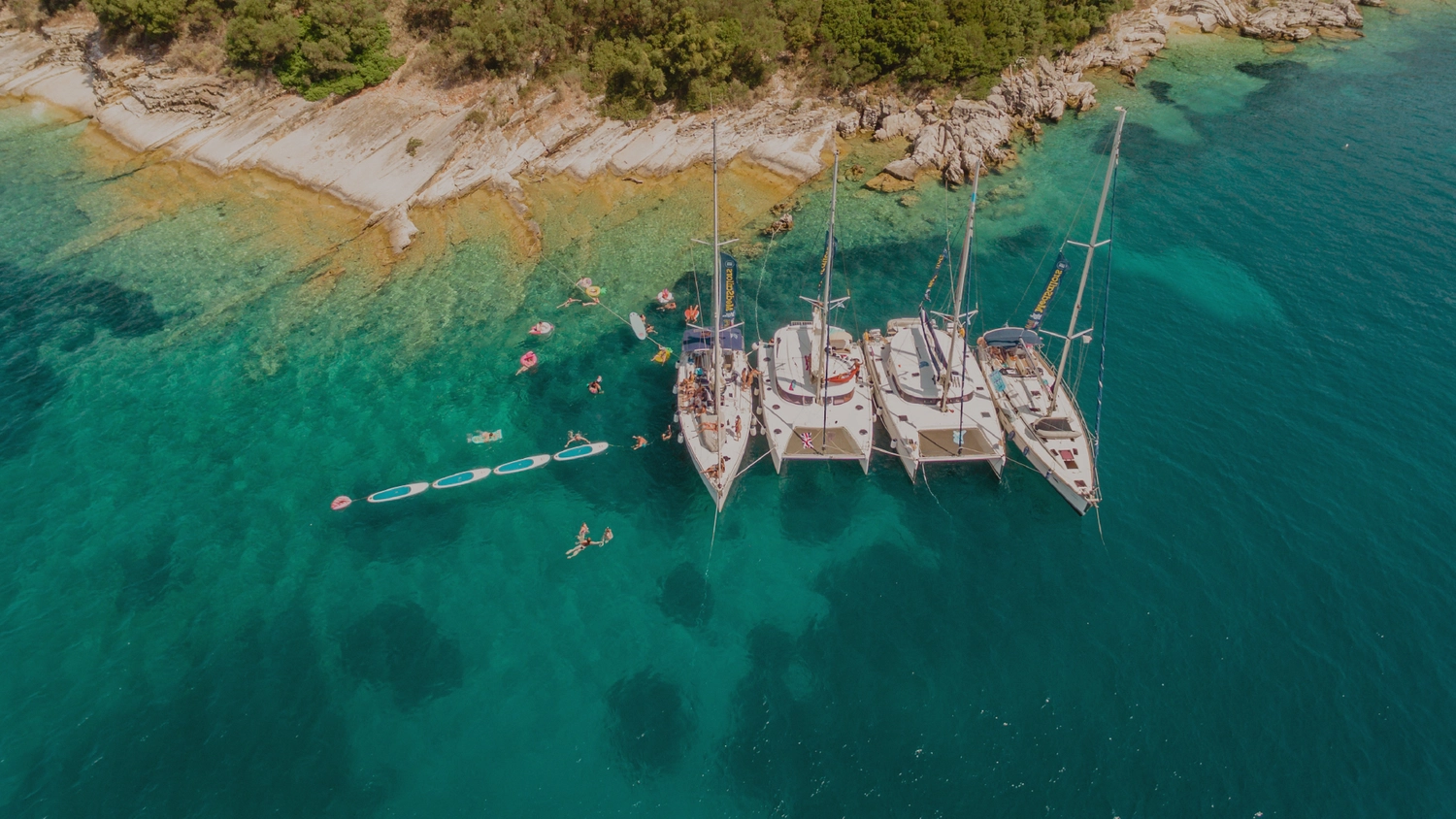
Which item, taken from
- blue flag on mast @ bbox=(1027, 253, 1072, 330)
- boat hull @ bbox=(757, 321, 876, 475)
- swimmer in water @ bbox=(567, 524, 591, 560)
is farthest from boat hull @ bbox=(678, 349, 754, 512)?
blue flag on mast @ bbox=(1027, 253, 1072, 330)

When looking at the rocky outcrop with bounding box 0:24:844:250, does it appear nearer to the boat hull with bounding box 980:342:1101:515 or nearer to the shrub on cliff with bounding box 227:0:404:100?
the shrub on cliff with bounding box 227:0:404:100

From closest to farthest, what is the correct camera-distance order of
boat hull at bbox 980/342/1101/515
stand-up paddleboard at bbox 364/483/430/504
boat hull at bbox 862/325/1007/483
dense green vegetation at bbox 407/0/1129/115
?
boat hull at bbox 980/342/1101/515 < stand-up paddleboard at bbox 364/483/430/504 < boat hull at bbox 862/325/1007/483 < dense green vegetation at bbox 407/0/1129/115

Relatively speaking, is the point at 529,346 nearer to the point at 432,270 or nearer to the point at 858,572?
the point at 432,270

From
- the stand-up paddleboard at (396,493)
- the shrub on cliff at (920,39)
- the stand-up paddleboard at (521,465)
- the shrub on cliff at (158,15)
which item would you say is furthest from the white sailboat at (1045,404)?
the shrub on cliff at (158,15)

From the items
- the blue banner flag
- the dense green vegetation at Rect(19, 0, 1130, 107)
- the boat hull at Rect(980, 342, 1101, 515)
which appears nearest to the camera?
the boat hull at Rect(980, 342, 1101, 515)

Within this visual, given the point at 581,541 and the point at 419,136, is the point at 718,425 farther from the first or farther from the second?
the point at 419,136
